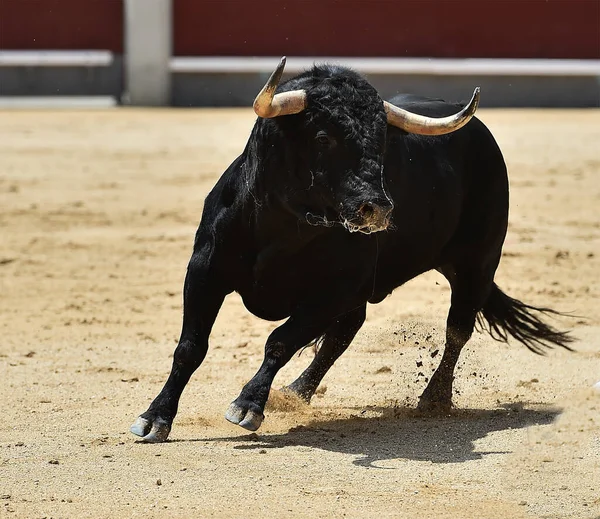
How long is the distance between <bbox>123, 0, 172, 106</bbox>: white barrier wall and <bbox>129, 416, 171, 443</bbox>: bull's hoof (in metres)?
11.9

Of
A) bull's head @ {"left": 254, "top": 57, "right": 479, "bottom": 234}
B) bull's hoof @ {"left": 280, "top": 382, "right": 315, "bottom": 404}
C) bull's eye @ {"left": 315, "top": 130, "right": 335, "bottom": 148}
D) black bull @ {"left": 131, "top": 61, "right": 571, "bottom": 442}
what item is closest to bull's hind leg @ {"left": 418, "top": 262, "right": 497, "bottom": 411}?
black bull @ {"left": 131, "top": 61, "right": 571, "bottom": 442}

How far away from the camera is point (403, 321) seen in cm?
566

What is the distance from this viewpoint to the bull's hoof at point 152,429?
371 centimetres

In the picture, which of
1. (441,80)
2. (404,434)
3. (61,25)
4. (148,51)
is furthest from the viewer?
(61,25)

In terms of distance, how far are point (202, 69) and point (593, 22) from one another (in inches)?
187

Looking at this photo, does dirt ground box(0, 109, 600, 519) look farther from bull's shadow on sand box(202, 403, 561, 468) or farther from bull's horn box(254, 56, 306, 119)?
bull's horn box(254, 56, 306, 119)

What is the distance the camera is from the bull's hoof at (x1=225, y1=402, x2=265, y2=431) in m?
3.61

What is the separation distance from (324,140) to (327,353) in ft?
3.60

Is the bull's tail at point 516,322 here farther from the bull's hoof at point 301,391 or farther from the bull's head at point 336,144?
the bull's head at point 336,144

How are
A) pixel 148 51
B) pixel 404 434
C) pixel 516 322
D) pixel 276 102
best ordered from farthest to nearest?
pixel 148 51 → pixel 516 322 → pixel 404 434 → pixel 276 102

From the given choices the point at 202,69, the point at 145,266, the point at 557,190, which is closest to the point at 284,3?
the point at 202,69

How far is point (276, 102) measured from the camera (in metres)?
Result: 3.56

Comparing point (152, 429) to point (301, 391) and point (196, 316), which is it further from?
point (301, 391)

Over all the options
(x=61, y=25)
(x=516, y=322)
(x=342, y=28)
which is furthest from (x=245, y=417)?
(x=61, y=25)
